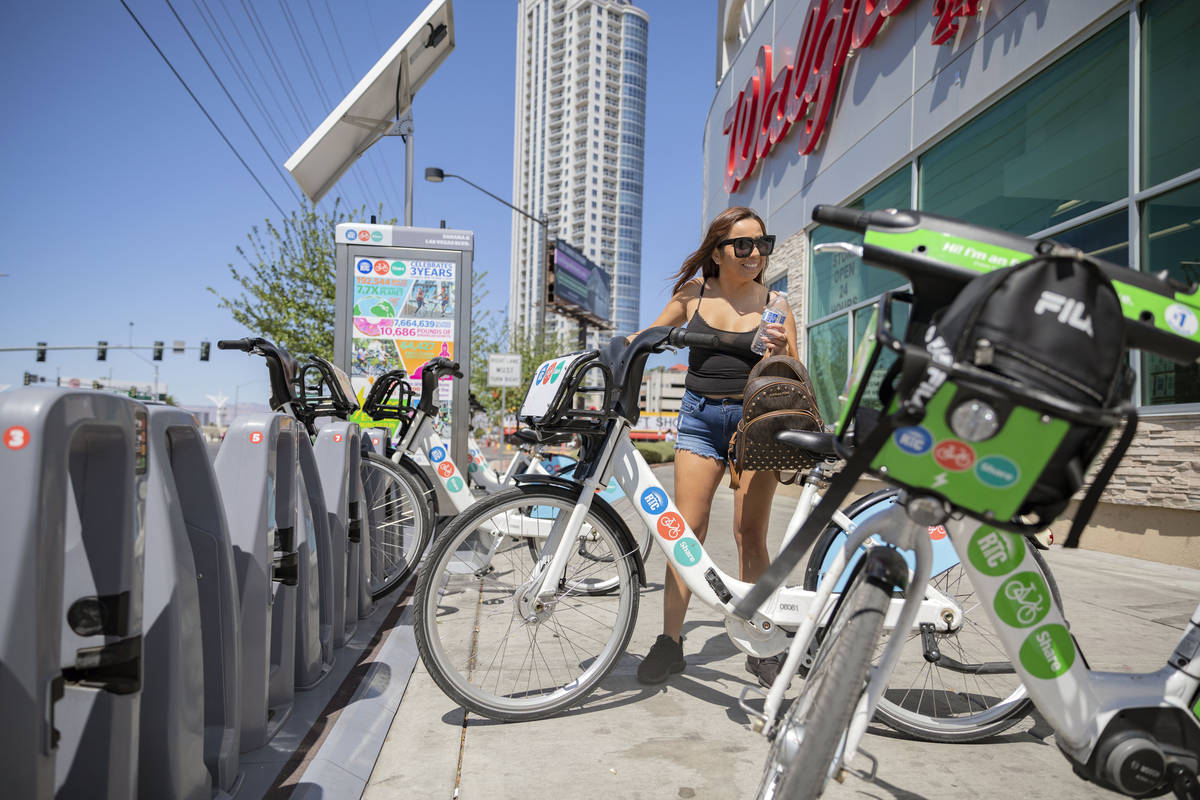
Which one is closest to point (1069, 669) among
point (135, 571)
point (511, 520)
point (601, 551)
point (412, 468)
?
point (601, 551)

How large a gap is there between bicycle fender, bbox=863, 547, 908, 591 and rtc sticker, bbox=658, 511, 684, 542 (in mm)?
1226

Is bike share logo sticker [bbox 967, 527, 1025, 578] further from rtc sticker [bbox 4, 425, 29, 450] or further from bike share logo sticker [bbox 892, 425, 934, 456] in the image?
rtc sticker [bbox 4, 425, 29, 450]

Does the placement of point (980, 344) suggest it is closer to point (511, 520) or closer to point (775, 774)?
point (775, 774)

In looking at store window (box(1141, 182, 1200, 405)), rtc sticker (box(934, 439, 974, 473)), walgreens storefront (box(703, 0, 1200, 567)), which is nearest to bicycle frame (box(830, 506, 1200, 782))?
rtc sticker (box(934, 439, 974, 473))

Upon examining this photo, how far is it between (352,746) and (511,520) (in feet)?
3.18

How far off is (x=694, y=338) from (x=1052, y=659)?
4.58ft

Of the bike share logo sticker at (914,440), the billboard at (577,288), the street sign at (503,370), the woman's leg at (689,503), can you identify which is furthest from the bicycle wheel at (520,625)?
the billboard at (577,288)

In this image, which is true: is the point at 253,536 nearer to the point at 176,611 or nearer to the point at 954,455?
the point at 176,611

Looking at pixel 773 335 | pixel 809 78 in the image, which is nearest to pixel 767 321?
pixel 773 335

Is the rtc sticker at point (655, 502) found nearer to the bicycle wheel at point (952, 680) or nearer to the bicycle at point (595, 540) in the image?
the bicycle at point (595, 540)

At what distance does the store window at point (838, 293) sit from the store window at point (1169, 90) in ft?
12.5

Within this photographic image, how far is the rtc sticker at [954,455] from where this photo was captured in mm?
A: 1396

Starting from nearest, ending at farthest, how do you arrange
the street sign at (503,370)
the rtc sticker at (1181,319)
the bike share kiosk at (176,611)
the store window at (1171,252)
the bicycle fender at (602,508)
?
1. the rtc sticker at (1181,319)
2. the bike share kiosk at (176,611)
3. the bicycle fender at (602,508)
4. the store window at (1171,252)
5. the street sign at (503,370)

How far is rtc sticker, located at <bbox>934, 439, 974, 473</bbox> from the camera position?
1396 mm
